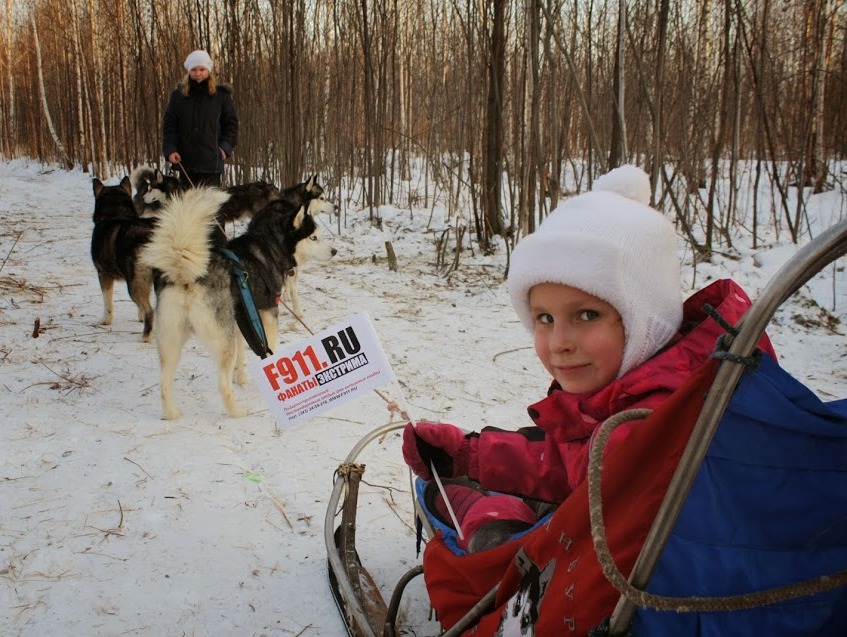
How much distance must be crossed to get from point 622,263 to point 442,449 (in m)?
0.86

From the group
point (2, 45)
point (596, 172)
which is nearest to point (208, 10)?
point (596, 172)

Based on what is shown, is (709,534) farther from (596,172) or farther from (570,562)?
(596,172)

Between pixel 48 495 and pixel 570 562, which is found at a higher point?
pixel 570 562

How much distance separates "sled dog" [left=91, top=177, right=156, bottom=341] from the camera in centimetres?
486

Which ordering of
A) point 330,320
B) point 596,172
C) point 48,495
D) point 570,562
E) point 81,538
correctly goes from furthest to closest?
point 596,172
point 330,320
point 48,495
point 81,538
point 570,562

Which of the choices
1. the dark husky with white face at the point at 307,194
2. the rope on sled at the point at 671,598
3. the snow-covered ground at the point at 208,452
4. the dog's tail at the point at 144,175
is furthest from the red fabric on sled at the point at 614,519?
the dog's tail at the point at 144,175

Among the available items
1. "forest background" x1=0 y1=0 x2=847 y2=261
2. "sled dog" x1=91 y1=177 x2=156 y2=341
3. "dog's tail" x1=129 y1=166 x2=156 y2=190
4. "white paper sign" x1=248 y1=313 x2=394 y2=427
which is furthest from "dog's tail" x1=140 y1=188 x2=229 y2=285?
"dog's tail" x1=129 y1=166 x2=156 y2=190

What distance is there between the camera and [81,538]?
2.44 meters

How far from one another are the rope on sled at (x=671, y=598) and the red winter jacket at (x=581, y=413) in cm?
18

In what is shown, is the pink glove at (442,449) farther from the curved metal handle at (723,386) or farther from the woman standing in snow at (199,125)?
the woman standing in snow at (199,125)

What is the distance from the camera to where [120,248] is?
494cm

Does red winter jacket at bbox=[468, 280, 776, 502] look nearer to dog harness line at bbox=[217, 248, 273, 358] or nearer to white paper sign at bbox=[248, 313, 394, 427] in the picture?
white paper sign at bbox=[248, 313, 394, 427]

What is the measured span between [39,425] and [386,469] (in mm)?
2030

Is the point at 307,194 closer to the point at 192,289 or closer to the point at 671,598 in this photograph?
the point at 192,289
